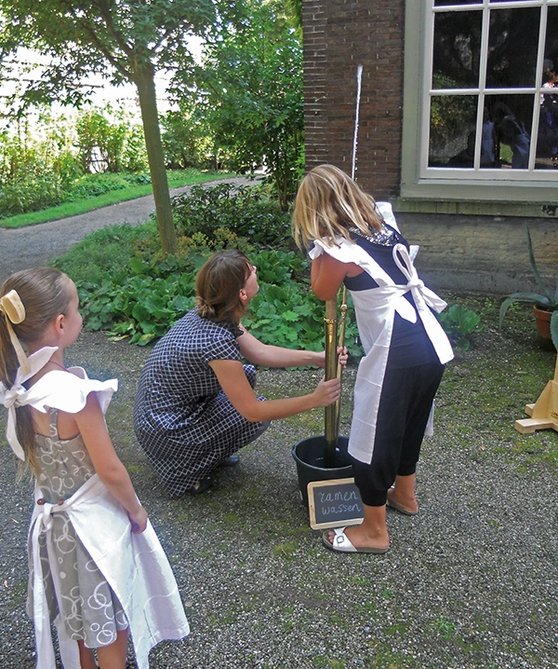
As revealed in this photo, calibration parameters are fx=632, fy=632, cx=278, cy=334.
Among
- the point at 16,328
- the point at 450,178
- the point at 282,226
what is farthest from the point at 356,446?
the point at 282,226

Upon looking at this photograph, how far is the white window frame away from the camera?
18.7ft

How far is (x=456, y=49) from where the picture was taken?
5.85 meters

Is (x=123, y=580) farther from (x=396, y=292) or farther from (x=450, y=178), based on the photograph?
(x=450, y=178)

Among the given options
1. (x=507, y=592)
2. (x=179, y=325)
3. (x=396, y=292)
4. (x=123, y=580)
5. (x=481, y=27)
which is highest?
→ (x=481, y=27)

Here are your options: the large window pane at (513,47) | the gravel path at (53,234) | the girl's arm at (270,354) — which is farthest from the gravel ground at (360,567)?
the gravel path at (53,234)

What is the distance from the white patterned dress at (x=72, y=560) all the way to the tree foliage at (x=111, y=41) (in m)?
4.95

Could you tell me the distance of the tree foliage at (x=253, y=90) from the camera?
6.54 m

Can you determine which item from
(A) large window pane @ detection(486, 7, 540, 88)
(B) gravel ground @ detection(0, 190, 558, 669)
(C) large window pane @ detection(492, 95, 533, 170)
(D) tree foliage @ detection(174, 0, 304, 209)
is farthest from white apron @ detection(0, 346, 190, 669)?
(D) tree foliage @ detection(174, 0, 304, 209)

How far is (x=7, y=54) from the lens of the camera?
22.0ft

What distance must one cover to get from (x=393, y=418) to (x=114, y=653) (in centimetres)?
124

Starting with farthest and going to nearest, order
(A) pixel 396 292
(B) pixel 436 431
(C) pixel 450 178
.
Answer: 1. (C) pixel 450 178
2. (B) pixel 436 431
3. (A) pixel 396 292

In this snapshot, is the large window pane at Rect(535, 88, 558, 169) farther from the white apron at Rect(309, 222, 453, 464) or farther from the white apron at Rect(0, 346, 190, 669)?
the white apron at Rect(0, 346, 190, 669)

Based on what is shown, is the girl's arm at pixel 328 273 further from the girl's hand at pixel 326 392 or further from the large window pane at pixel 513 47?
the large window pane at pixel 513 47

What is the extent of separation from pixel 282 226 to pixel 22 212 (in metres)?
6.67
